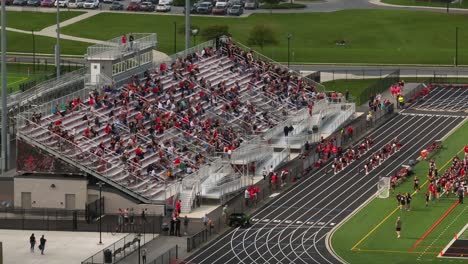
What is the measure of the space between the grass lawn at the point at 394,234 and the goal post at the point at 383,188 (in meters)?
0.56

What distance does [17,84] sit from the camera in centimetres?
18275

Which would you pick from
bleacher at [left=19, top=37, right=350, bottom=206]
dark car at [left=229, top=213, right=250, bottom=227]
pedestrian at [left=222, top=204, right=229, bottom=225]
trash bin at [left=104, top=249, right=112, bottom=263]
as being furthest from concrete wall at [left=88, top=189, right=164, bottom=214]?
trash bin at [left=104, top=249, right=112, bottom=263]

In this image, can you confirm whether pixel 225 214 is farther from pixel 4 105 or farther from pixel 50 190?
pixel 4 105

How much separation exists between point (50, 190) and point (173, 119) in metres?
16.3

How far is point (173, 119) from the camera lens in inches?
5497

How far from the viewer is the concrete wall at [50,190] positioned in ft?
412

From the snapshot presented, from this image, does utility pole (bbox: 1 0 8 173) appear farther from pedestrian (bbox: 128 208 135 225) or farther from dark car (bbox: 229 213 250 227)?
dark car (bbox: 229 213 250 227)

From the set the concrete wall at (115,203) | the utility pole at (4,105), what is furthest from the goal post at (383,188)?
the utility pole at (4,105)

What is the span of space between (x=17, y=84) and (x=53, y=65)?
15.4m

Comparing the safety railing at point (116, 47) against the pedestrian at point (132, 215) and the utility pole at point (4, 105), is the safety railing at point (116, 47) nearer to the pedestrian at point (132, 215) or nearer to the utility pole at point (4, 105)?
the utility pole at point (4, 105)

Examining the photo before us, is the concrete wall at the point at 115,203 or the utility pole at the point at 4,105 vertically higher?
the utility pole at the point at 4,105

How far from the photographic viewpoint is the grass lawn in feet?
377

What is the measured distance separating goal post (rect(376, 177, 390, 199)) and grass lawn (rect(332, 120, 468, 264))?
56cm

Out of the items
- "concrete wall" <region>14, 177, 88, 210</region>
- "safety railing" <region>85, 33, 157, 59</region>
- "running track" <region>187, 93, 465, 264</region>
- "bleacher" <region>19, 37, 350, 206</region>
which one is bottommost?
"running track" <region>187, 93, 465, 264</region>
